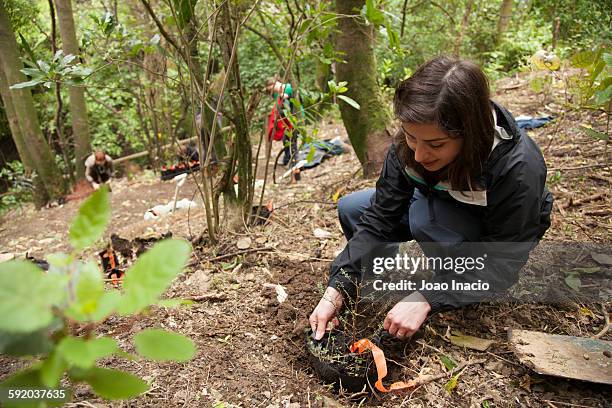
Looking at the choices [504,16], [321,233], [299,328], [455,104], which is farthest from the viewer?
[504,16]

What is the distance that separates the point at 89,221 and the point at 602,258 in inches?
88.5

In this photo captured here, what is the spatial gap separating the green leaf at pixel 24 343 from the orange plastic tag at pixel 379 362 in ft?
4.11

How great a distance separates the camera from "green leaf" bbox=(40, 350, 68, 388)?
1.38 ft

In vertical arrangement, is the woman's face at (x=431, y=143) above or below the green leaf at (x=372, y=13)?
below

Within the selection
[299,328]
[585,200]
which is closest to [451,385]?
[299,328]

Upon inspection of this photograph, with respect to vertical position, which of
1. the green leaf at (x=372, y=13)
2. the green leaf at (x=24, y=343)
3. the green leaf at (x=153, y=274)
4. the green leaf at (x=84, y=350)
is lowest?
the green leaf at (x=24, y=343)

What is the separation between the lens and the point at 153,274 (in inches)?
17.8

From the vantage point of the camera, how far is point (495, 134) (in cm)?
155

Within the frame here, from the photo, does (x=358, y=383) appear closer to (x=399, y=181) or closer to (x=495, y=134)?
(x=399, y=181)

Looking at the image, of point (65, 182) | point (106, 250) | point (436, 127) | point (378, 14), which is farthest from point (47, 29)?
point (436, 127)

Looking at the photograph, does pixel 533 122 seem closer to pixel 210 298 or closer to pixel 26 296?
pixel 210 298

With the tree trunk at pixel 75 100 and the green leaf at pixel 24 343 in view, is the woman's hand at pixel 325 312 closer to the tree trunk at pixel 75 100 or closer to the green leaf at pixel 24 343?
the green leaf at pixel 24 343

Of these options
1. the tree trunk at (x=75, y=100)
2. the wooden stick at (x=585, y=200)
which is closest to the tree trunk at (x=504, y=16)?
the wooden stick at (x=585, y=200)

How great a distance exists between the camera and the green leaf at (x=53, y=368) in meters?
0.42
